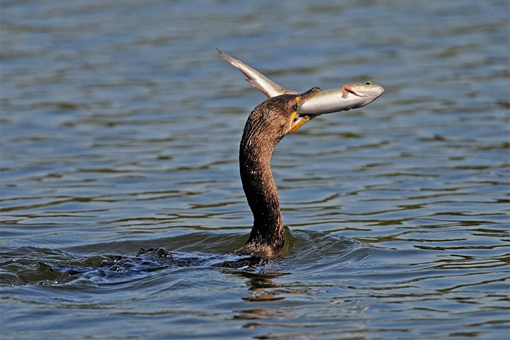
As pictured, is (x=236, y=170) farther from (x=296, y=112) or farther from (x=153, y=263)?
(x=153, y=263)

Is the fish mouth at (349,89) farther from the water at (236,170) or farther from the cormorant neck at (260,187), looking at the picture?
the water at (236,170)

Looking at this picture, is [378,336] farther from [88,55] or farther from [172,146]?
[88,55]

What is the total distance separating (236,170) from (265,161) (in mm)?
3574

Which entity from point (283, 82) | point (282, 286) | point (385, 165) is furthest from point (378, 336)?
point (283, 82)

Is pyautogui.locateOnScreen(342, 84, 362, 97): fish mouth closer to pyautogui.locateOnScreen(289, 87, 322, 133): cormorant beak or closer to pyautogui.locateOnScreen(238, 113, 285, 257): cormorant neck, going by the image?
Result: pyautogui.locateOnScreen(289, 87, 322, 133): cormorant beak

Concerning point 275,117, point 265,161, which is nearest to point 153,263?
point 265,161

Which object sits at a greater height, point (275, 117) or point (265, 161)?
point (275, 117)

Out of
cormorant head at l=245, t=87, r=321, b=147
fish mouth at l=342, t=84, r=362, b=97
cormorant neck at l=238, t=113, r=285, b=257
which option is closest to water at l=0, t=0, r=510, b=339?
cormorant neck at l=238, t=113, r=285, b=257

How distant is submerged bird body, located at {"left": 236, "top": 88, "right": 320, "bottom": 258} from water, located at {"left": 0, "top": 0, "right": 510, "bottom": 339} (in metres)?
0.26

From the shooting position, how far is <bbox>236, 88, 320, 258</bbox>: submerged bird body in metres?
8.20

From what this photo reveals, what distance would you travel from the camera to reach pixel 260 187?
27.2 feet

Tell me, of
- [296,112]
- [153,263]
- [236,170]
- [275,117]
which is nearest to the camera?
[153,263]

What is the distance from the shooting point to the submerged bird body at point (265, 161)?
820 centimetres

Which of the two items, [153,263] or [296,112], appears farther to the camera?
[296,112]
